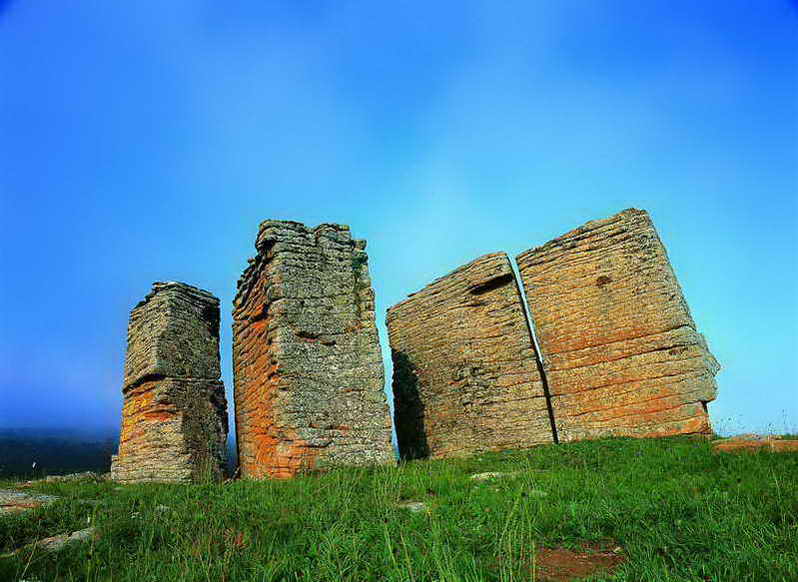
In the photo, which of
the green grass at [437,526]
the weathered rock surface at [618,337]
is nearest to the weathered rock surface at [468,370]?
the weathered rock surface at [618,337]

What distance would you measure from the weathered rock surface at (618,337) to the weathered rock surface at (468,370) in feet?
1.30

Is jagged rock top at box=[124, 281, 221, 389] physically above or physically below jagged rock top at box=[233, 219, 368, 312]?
below

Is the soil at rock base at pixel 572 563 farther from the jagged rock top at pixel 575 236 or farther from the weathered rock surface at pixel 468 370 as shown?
the jagged rock top at pixel 575 236

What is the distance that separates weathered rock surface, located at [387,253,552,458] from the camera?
27.9 ft

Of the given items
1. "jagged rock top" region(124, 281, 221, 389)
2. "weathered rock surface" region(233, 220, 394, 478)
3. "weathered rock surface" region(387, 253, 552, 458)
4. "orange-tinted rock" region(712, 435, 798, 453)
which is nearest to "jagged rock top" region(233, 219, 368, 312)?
"weathered rock surface" region(233, 220, 394, 478)

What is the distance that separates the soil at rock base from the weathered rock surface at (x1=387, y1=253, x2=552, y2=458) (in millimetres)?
4953

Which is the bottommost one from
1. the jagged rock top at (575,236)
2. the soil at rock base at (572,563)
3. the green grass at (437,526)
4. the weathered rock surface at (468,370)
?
the soil at rock base at (572,563)

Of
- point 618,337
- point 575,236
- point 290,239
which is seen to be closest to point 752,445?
point 618,337

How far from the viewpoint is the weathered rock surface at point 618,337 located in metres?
7.29

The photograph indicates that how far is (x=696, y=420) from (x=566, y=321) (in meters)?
2.28

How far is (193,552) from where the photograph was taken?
3.42 meters

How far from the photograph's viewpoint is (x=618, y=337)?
7.81 metres

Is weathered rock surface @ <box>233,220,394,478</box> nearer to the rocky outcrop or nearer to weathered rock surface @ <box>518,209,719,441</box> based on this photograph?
the rocky outcrop

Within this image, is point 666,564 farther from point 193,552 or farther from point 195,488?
point 195,488
